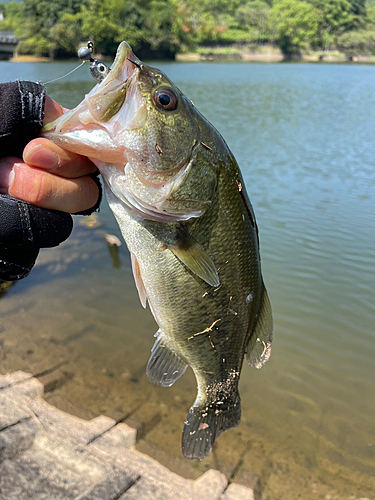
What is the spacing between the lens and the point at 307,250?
742 cm

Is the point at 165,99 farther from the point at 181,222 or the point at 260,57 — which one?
the point at 260,57

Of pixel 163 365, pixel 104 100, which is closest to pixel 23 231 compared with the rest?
pixel 104 100

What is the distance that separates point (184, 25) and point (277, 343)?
272ft

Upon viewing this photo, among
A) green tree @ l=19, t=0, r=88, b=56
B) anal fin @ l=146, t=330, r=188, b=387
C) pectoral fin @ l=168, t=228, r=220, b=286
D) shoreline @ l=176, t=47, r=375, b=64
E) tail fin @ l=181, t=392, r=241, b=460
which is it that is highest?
green tree @ l=19, t=0, r=88, b=56

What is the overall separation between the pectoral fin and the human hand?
0.49 meters

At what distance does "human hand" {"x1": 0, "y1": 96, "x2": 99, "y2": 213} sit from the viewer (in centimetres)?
148

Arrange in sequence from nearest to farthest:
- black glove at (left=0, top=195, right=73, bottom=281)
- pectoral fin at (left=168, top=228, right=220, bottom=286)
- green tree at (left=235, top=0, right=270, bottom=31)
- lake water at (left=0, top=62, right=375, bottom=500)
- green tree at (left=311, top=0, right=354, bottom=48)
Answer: black glove at (left=0, top=195, right=73, bottom=281), pectoral fin at (left=168, top=228, right=220, bottom=286), lake water at (left=0, top=62, right=375, bottom=500), green tree at (left=235, top=0, right=270, bottom=31), green tree at (left=311, top=0, right=354, bottom=48)

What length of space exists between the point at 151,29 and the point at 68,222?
72075 mm

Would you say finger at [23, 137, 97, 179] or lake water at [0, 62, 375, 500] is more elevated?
finger at [23, 137, 97, 179]

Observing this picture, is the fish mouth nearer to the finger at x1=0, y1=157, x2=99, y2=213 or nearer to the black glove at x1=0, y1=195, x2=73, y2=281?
the finger at x1=0, y1=157, x2=99, y2=213

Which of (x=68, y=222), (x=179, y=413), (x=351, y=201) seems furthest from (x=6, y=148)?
(x=351, y=201)

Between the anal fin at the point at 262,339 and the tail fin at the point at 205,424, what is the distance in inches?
12.3

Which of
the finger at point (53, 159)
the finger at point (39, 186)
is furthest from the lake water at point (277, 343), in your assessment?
the finger at point (53, 159)

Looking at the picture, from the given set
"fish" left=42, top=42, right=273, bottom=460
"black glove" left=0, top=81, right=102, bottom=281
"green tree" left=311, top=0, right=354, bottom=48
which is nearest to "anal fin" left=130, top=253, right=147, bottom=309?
"fish" left=42, top=42, right=273, bottom=460
